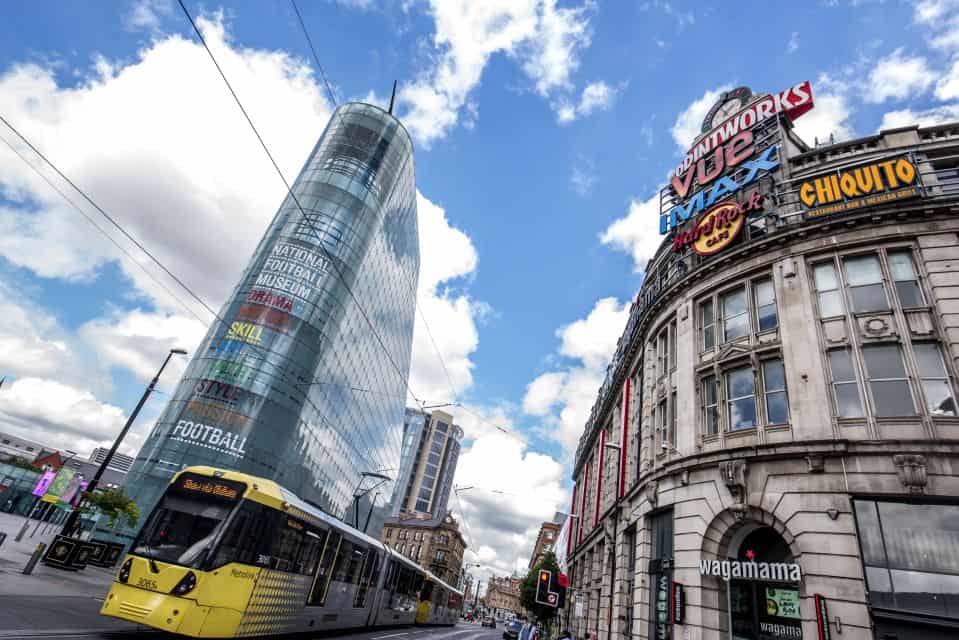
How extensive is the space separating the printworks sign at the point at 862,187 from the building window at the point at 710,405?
6.97m

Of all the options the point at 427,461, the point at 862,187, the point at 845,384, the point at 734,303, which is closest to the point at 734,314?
the point at 734,303

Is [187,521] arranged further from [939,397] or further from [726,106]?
[726,106]

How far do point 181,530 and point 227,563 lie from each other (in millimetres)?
1299

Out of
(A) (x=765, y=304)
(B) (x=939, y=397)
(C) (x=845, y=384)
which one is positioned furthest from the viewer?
(A) (x=765, y=304)

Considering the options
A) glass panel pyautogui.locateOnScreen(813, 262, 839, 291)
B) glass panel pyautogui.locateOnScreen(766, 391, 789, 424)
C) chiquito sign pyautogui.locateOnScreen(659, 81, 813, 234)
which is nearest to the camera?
glass panel pyautogui.locateOnScreen(766, 391, 789, 424)

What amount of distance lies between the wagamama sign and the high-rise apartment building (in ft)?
425

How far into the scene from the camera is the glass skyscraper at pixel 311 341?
4181cm

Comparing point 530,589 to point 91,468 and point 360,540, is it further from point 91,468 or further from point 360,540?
point 91,468

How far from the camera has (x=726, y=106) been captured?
1093 inches

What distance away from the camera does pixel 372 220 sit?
57062 mm

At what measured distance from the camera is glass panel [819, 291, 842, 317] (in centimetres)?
1541

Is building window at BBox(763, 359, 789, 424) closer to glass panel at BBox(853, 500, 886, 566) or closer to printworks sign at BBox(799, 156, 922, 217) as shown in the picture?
glass panel at BBox(853, 500, 886, 566)

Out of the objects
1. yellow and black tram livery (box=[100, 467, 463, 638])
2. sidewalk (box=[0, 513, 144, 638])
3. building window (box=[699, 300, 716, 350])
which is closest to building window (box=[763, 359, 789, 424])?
building window (box=[699, 300, 716, 350])

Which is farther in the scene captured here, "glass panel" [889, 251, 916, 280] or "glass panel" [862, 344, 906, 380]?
"glass panel" [889, 251, 916, 280]
